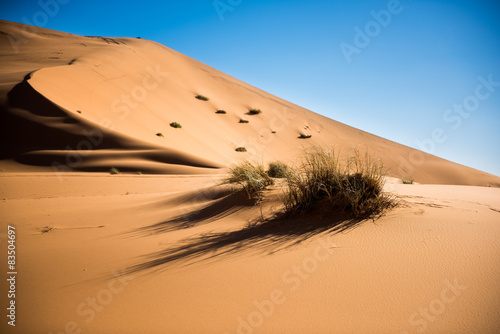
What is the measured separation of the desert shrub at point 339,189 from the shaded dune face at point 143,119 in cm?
34

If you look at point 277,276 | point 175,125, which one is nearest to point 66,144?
point 175,125

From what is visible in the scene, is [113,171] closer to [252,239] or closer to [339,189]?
[252,239]

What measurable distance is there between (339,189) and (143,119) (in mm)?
18287

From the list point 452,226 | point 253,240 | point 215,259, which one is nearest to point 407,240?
point 452,226

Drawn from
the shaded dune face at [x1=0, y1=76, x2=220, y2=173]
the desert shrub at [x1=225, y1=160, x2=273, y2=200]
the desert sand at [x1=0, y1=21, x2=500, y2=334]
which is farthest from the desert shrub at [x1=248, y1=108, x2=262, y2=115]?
the desert shrub at [x1=225, y1=160, x2=273, y2=200]

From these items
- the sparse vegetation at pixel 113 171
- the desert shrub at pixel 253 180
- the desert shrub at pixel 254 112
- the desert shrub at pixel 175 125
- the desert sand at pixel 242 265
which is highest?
the desert shrub at pixel 254 112

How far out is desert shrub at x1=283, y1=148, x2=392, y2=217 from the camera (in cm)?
310

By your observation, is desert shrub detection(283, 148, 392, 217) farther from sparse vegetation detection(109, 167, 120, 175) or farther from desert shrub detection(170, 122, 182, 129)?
desert shrub detection(170, 122, 182, 129)

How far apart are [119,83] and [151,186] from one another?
16027mm

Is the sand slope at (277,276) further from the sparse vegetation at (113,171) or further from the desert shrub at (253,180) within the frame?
the sparse vegetation at (113,171)

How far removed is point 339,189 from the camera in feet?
10.6

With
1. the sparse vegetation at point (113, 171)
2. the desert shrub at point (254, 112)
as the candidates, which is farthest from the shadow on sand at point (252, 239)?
the desert shrub at point (254, 112)

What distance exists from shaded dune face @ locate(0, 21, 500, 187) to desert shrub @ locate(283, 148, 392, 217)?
1.13 feet

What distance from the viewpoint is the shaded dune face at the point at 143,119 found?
13.5 metres
